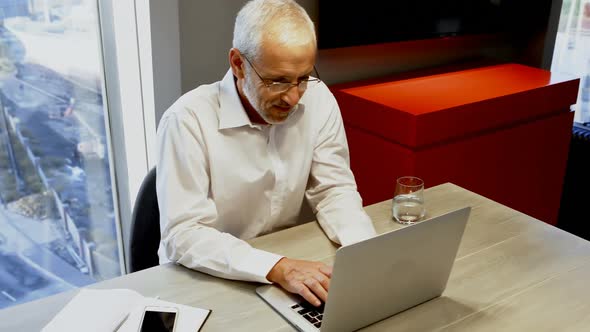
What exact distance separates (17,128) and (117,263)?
812 millimetres

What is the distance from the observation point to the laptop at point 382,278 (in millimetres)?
1148

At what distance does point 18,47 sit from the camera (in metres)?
2.39

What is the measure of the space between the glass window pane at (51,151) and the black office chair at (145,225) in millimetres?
1041

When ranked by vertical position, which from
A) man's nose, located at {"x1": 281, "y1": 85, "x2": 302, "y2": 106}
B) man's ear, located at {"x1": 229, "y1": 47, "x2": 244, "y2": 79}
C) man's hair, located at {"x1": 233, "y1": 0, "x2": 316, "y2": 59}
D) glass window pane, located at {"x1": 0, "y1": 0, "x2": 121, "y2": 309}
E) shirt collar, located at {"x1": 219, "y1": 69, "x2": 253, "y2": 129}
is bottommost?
glass window pane, located at {"x1": 0, "y1": 0, "x2": 121, "y2": 309}

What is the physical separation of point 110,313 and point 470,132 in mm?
1963

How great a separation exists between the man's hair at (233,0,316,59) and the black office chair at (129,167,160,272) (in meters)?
0.44

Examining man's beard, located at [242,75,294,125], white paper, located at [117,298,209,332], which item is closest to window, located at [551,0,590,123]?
man's beard, located at [242,75,294,125]

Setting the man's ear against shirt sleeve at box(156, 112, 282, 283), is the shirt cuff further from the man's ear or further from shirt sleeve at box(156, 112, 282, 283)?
the man's ear

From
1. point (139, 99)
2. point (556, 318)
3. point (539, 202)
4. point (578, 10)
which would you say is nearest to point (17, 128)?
point (139, 99)

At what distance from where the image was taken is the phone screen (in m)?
1.20

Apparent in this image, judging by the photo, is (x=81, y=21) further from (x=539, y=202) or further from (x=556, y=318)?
(x=539, y=202)

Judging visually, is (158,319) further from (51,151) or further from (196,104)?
(51,151)

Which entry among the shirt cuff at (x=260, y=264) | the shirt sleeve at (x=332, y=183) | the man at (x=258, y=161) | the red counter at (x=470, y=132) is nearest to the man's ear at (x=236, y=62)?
the man at (x=258, y=161)

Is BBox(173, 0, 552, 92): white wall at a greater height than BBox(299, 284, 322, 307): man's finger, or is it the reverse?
BBox(173, 0, 552, 92): white wall
